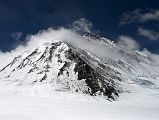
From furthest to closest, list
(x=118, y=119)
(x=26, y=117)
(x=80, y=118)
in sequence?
1. (x=118, y=119)
2. (x=80, y=118)
3. (x=26, y=117)

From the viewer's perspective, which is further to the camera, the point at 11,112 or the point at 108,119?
the point at 108,119

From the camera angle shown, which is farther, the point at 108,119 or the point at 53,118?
the point at 108,119

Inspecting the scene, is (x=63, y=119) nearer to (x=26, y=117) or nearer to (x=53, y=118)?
(x=53, y=118)

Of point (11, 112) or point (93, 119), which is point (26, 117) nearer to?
point (11, 112)

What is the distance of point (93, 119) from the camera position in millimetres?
77375

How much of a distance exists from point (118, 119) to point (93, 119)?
796cm

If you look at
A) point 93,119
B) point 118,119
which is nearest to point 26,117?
point 93,119

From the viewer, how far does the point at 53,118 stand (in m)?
73.6

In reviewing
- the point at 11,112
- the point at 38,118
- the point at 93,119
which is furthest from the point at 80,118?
the point at 11,112

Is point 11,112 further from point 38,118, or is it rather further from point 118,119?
point 118,119

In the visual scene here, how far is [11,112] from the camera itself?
7331 cm

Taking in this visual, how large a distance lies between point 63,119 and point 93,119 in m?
7.67

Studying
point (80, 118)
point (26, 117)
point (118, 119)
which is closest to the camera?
point (26, 117)

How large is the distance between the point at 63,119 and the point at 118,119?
15572 mm
